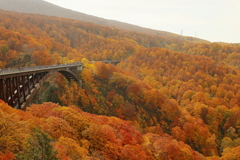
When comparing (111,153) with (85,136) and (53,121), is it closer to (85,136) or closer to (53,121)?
(85,136)

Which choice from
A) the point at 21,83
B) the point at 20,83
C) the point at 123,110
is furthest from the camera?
the point at 123,110

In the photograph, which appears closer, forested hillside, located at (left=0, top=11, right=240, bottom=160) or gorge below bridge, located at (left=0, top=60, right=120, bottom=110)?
forested hillside, located at (left=0, top=11, right=240, bottom=160)

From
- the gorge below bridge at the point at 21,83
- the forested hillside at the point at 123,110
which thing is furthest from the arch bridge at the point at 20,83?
the forested hillside at the point at 123,110

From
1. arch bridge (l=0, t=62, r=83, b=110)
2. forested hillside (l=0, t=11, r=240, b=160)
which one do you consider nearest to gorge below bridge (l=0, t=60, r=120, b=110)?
arch bridge (l=0, t=62, r=83, b=110)

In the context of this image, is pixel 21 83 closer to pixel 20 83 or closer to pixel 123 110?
pixel 20 83

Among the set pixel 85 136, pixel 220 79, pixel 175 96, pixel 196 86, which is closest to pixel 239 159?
pixel 85 136

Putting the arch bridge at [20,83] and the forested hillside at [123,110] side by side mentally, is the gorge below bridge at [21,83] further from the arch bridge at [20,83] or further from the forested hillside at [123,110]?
the forested hillside at [123,110]

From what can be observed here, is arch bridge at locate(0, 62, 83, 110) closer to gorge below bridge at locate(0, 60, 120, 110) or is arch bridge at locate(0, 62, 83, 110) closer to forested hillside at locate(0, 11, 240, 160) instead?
gorge below bridge at locate(0, 60, 120, 110)

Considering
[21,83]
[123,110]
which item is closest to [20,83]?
[21,83]
